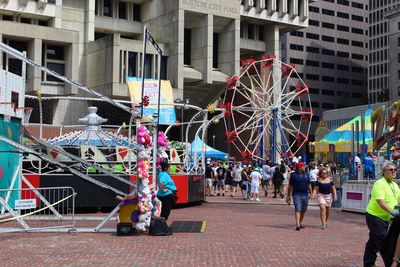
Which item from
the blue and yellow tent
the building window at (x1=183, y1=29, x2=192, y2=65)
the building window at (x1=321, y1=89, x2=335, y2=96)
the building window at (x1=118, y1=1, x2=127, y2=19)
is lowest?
the blue and yellow tent

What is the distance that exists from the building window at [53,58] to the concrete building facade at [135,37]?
0.28ft

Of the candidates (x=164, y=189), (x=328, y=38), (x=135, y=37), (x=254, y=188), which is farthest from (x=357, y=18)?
(x=164, y=189)

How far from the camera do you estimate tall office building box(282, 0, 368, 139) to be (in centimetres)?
12569

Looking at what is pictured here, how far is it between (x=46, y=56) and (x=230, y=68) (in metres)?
18.6

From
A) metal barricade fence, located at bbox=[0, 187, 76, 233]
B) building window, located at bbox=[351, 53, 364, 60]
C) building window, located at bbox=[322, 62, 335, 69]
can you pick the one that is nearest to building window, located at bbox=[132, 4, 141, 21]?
metal barricade fence, located at bbox=[0, 187, 76, 233]

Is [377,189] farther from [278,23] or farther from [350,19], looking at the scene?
[350,19]

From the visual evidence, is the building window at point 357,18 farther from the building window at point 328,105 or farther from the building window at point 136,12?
the building window at point 136,12

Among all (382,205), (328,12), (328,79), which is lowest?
(382,205)

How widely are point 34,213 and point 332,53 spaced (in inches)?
4850

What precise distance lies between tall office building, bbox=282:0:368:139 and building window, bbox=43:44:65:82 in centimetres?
7824

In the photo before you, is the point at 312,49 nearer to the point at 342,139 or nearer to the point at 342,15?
the point at 342,15

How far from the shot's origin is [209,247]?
11.2 metres

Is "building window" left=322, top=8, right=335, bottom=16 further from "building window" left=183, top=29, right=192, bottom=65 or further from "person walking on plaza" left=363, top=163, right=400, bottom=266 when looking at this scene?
"person walking on plaza" left=363, top=163, right=400, bottom=266

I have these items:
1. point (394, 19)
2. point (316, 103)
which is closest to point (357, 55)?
point (316, 103)
